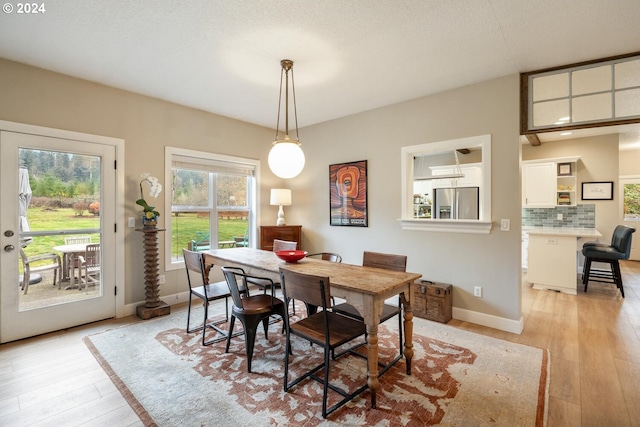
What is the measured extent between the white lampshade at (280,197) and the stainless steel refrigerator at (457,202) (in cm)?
A: 346

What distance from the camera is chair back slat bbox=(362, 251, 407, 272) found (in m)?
2.51

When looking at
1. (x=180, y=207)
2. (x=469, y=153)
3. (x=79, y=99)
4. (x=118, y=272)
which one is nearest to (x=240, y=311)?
(x=118, y=272)

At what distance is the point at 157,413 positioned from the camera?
5.89 feet

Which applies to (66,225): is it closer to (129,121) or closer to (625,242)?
(129,121)

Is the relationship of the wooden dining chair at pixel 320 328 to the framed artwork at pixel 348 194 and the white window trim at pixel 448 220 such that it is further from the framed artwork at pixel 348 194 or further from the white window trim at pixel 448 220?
the framed artwork at pixel 348 194

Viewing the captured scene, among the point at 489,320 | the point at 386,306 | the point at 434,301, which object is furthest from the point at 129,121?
the point at 489,320

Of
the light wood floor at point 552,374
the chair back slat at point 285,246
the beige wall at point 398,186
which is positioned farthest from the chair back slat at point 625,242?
the chair back slat at point 285,246

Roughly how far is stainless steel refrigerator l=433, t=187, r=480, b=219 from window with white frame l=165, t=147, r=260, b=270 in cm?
393

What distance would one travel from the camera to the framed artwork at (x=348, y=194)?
414cm

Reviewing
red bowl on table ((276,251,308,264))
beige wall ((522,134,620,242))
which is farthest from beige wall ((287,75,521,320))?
beige wall ((522,134,620,242))

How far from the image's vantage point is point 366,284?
6.23ft

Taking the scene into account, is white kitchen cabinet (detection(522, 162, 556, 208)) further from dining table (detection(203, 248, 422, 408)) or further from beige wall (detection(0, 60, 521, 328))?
dining table (detection(203, 248, 422, 408))

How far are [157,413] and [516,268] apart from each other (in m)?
3.33

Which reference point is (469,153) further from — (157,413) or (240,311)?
(157,413)
